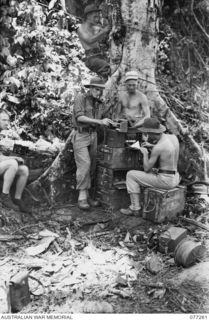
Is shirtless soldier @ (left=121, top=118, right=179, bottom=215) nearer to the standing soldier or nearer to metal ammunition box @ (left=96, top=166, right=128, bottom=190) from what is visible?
metal ammunition box @ (left=96, top=166, right=128, bottom=190)

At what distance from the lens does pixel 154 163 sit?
633 centimetres

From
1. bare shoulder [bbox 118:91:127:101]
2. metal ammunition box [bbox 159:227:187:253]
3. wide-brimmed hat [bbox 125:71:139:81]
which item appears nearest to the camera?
metal ammunition box [bbox 159:227:187:253]

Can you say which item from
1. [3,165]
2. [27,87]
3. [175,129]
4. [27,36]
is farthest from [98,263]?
[27,36]

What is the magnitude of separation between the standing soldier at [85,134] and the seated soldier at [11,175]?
38.1 inches

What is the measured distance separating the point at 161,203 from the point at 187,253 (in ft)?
3.86

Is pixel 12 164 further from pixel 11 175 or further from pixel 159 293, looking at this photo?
pixel 159 293

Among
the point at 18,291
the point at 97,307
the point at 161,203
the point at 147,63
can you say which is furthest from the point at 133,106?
the point at 18,291

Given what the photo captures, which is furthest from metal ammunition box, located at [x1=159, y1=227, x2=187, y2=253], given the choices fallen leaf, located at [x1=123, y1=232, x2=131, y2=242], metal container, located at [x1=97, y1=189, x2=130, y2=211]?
metal container, located at [x1=97, y1=189, x2=130, y2=211]

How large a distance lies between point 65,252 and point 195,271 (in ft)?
6.23

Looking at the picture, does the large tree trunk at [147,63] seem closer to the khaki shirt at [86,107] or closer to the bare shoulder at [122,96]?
the bare shoulder at [122,96]

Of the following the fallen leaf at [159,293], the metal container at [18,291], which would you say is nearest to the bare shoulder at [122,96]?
the fallen leaf at [159,293]

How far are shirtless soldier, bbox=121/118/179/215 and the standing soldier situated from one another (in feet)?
2.49

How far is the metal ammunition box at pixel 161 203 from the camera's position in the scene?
245 inches

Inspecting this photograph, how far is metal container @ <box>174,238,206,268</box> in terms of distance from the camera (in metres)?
5.19
